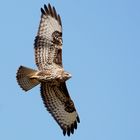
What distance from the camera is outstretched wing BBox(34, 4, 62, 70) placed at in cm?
1789

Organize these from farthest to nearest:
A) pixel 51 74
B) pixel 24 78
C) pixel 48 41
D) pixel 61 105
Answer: pixel 48 41
pixel 61 105
pixel 51 74
pixel 24 78

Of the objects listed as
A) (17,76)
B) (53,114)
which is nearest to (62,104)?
(53,114)

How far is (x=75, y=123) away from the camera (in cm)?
1777

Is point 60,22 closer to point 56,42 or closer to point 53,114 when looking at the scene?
point 56,42

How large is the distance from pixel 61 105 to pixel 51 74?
932 mm

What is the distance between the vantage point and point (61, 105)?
58.8 feet

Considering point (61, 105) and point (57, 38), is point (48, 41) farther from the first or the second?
point (61, 105)

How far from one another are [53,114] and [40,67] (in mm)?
1151

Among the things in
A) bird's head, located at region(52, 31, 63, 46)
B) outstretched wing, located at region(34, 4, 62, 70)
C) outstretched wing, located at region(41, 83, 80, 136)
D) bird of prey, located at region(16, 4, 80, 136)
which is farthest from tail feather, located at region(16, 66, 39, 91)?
bird's head, located at region(52, 31, 63, 46)

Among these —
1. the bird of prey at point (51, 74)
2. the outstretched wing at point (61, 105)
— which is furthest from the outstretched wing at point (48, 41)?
the outstretched wing at point (61, 105)

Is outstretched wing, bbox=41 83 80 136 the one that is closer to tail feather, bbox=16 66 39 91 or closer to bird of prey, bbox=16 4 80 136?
bird of prey, bbox=16 4 80 136

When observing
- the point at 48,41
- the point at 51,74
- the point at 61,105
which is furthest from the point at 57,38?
the point at 61,105

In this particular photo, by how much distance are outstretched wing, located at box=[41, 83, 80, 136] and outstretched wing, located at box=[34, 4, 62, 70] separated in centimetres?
58

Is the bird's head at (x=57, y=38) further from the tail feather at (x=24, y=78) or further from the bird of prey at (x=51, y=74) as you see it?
the tail feather at (x=24, y=78)
